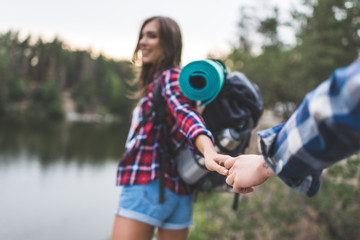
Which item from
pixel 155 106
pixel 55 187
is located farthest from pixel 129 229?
pixel 55 187

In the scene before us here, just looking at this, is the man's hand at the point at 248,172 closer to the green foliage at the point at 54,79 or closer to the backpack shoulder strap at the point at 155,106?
the backpack shoulder strap at the point at 155,106

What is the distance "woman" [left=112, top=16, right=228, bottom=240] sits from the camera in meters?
1.49

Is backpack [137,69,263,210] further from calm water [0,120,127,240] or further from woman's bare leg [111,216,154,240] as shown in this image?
calm water [0,120,127,240]

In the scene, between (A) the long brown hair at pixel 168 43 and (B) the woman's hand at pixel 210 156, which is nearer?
(B) the woman's hand at pixel 210 156

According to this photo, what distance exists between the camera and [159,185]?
5.04 feet

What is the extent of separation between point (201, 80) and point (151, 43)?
0.47 m

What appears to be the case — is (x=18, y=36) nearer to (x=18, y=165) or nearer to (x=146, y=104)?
(x=18, y=165)

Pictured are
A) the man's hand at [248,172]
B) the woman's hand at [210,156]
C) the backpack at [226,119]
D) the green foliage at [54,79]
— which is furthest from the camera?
the green foliage at [54,79]

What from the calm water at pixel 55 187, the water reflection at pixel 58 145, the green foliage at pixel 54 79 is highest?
the green foliage at pixel 54 79

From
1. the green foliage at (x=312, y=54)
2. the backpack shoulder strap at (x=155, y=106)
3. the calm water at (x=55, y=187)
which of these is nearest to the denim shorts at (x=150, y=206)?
the backpack shoulder strap at (x=155, y=106)

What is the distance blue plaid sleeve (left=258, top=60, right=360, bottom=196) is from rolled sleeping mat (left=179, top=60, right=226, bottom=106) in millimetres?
599

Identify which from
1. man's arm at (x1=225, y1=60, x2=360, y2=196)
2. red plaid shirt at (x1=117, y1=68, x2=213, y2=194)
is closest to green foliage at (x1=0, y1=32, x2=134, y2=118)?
red plaid shirt at (x1=117, y1=68, x2=213, y2=194)

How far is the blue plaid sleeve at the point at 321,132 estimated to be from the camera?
579 millimetres

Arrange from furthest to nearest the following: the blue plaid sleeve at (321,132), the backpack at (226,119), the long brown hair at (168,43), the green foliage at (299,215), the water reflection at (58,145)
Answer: the water reflection at (58,145), the green foliage at (299,215), the long brown hair at (168,43), the backpack at (226,119), the blue plaid sleeve at (321,132)
